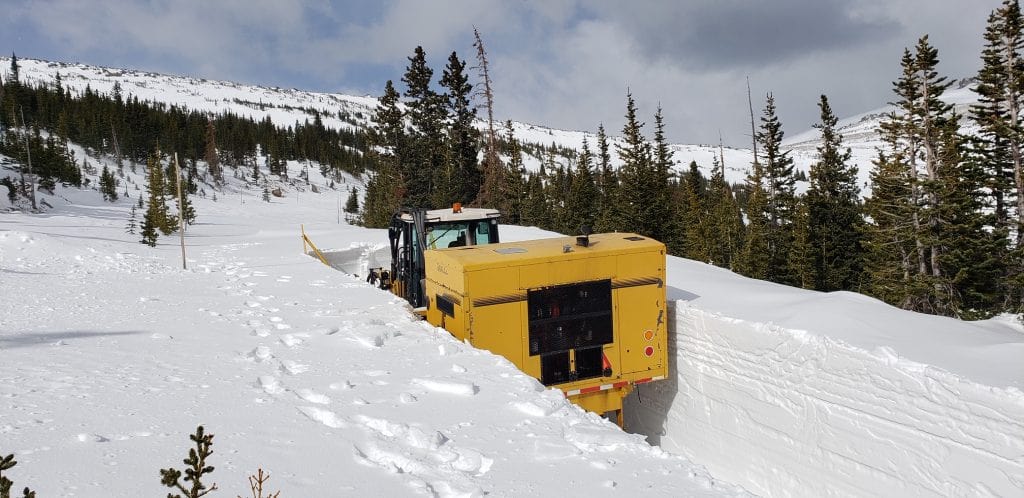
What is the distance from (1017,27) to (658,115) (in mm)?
34658

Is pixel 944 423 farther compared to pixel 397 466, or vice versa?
pixel 944 423

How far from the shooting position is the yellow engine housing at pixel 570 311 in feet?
25.5

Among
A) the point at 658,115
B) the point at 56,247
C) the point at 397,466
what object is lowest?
the point at 397,466

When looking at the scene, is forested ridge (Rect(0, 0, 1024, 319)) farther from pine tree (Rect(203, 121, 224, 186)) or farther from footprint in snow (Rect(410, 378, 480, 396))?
footprint in snow (Rect(410, 378, 480, 396))

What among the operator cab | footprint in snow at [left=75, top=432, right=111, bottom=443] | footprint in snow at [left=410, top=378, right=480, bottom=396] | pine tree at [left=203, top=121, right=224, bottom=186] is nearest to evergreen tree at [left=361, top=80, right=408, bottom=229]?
the operator cab

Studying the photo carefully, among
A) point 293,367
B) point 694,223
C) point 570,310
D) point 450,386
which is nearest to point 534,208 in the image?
point 694,223

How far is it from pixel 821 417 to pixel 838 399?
345mm

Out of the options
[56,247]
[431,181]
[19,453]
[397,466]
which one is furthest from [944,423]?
[431,181]

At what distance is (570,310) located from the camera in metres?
8.08

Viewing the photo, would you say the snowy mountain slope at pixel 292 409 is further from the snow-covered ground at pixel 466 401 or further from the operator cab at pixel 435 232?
the operator cab at pixel 435 232

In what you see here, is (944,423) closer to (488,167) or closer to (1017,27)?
(1017,27)

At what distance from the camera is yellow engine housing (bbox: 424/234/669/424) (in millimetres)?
7777

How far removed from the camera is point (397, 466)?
4066mm

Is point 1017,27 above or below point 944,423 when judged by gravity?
above
